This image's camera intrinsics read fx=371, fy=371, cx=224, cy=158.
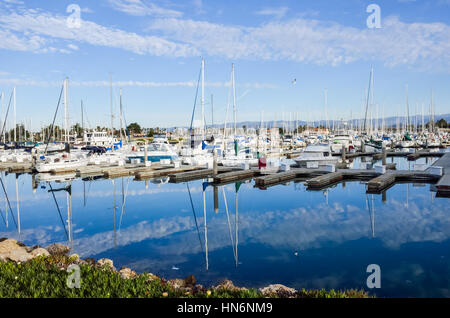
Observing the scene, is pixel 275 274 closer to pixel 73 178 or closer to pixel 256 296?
pixel 256 296

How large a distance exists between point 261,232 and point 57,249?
7.39 metres

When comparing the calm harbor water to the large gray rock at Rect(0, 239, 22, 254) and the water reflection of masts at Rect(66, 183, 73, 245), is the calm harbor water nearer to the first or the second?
the water reflection of masts at Rect(66, 183, 73, 245)

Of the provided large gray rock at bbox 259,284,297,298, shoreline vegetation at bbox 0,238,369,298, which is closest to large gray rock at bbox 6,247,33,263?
shoreline vegetation at bbox 0,238,369,298

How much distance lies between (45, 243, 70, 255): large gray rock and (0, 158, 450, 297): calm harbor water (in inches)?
11.9

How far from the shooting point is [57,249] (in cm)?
1240

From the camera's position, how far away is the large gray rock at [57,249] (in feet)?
39.9

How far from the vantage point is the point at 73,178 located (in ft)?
101

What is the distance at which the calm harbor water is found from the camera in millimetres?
10305

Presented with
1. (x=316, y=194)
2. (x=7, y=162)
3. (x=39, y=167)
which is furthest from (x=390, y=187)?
(x=7, y=162)

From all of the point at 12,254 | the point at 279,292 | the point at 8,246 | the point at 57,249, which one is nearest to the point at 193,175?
the point at 57,249

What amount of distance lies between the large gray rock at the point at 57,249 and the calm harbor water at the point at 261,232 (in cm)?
30
